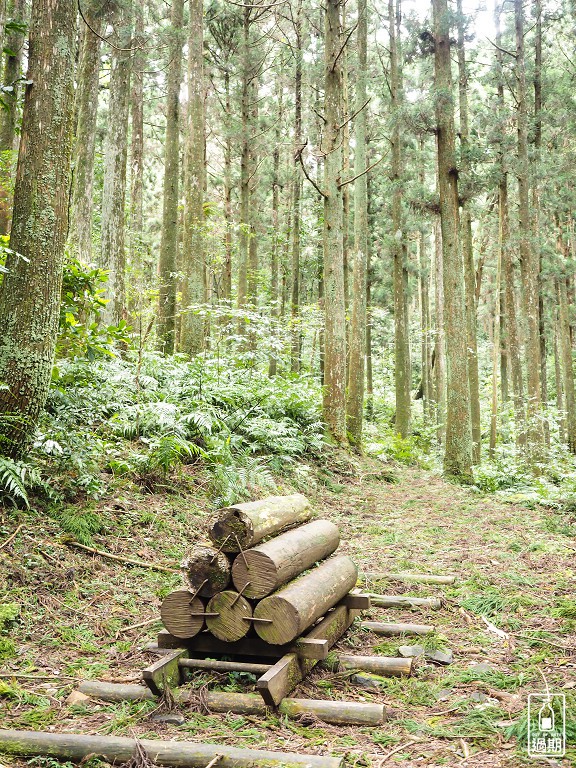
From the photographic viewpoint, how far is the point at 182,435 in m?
8.69

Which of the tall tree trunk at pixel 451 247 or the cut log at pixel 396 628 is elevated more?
the tall tree trunk at pixel 451 247

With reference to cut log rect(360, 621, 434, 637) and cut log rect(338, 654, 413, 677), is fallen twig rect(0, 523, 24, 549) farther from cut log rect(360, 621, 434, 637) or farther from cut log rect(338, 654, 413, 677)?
cut log rect(360, 621, 434, 637)

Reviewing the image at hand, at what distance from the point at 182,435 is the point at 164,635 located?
4328 mm

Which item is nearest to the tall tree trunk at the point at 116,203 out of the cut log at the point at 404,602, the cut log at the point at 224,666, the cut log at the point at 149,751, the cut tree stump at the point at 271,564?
the cut log at the point at 404,602

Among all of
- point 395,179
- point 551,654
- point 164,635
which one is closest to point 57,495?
point 164,635

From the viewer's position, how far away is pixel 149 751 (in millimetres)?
3375

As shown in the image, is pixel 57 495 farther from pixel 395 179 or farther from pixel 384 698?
pixel 395 179

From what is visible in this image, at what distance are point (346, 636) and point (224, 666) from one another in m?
1.39

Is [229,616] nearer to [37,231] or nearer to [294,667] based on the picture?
[294,667]

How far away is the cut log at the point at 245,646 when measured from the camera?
4.16 meters

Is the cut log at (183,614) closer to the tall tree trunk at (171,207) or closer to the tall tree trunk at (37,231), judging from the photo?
the tall tree trunk at (37,231)

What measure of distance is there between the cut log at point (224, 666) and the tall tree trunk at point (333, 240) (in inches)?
364

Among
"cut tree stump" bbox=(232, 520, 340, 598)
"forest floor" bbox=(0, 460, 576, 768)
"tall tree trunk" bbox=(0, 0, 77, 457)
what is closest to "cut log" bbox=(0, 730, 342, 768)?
"forest floor" bbox=(0, 460, 576, 768)

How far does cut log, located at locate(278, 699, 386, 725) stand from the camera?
12.4 feet
